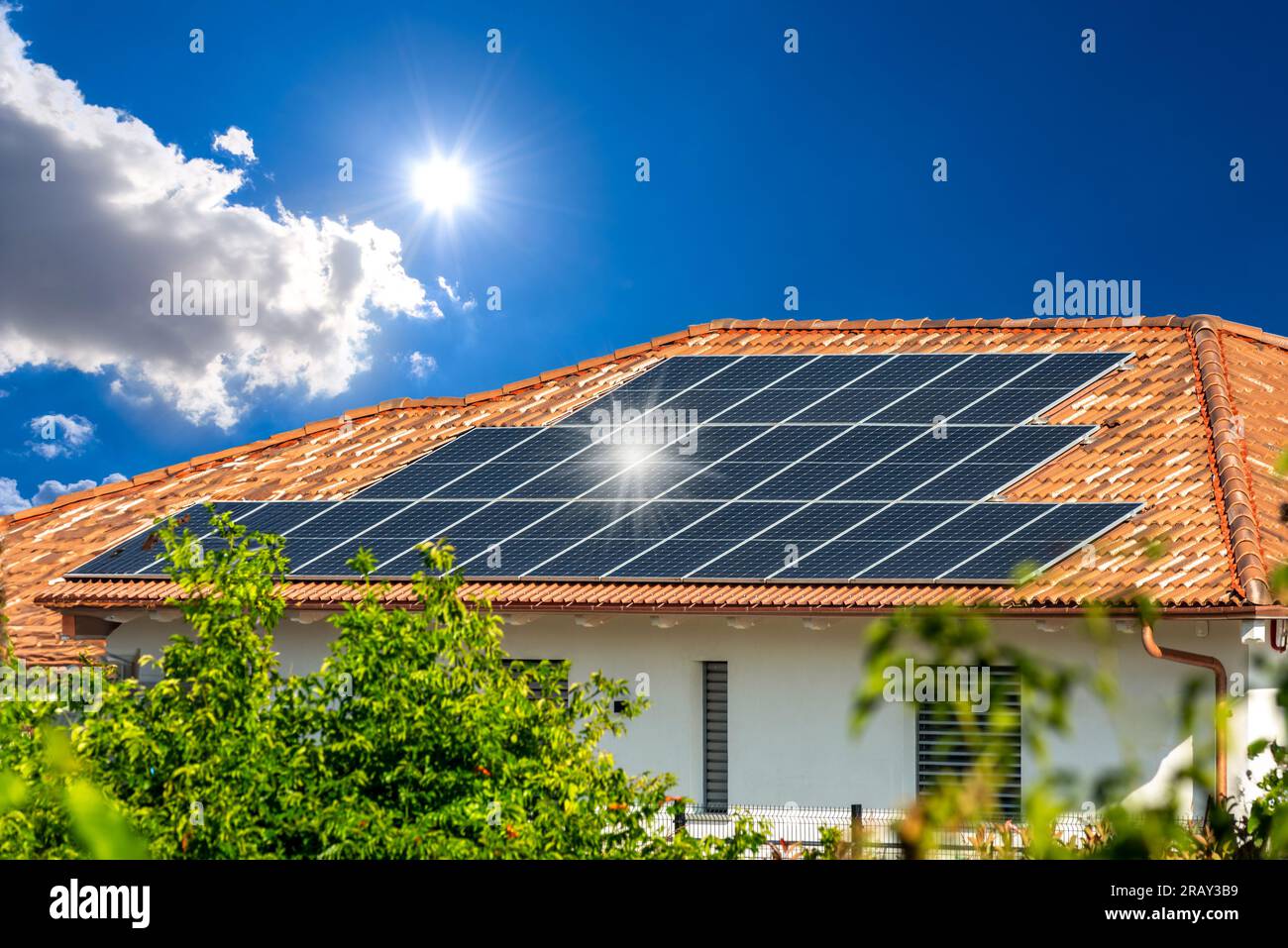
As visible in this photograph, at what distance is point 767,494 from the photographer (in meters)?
21.1

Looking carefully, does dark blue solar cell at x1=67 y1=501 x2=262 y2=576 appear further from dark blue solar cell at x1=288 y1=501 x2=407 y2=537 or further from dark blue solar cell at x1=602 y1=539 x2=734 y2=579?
dark blue solar cell at x1=602 y1=539 x2=734 y2=579

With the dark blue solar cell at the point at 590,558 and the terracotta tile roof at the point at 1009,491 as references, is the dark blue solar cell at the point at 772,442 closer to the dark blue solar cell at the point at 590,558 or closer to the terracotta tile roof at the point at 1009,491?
the dark blue solar cell at the point at 590,558

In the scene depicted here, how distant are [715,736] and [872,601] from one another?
10.3ft

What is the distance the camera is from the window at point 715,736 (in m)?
19.2

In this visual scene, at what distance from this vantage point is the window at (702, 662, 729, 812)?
19219 mm

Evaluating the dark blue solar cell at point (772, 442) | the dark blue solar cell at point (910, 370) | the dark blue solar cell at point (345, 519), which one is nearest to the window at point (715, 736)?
the dark blue solar cell at point (772, 442)

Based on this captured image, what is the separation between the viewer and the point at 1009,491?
2073cm

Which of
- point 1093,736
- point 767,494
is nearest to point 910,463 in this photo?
point 767,494

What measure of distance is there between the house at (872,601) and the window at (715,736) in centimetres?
3

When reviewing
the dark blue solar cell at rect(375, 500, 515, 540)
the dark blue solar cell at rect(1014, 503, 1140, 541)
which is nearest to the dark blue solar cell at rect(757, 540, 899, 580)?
the dark blue solar cell at rect(1014, 503, 1140, 541)

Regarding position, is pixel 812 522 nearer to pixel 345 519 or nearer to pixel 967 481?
pixel 967 481

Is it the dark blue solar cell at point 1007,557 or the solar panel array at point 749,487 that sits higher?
the solar panel array at point 749,487

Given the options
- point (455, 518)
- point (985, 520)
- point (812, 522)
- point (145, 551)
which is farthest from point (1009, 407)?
point (145, 551)
